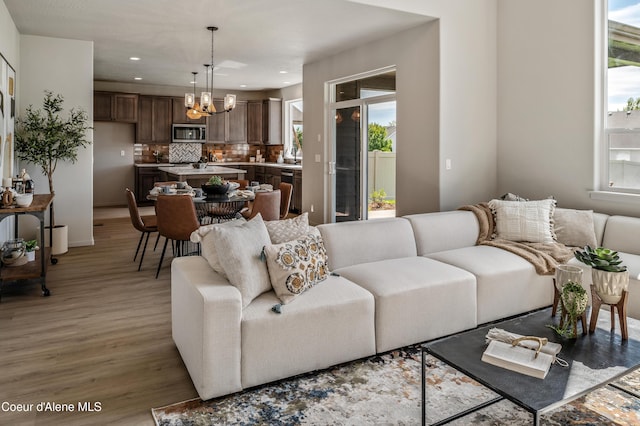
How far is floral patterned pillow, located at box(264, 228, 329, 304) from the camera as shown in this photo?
264 cm

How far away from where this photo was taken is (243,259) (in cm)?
261

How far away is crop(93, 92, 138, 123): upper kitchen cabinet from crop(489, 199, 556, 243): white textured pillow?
8.55m

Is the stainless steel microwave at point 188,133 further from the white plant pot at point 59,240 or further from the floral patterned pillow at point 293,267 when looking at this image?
the floral patterned pillow at point 293,267

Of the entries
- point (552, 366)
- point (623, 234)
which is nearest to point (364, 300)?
point (552, 366)

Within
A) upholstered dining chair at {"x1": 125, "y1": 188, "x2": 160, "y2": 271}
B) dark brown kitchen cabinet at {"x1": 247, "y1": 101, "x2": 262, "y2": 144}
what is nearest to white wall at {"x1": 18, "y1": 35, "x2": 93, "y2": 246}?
upholstered dining chair at {"x1": 125, "y1": 188, "x2": 160, "y2": 271}

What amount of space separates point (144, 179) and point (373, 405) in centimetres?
910

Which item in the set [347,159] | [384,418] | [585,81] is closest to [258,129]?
[347,159]

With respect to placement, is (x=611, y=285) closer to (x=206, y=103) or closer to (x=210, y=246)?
(x=210, y=246)

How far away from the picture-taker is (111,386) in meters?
2.50

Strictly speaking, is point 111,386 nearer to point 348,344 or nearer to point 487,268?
point 348,344

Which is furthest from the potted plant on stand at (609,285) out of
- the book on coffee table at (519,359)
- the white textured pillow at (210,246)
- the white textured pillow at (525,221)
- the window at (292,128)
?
the window at (292,128)

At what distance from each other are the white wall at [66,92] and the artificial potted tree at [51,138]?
10 cm

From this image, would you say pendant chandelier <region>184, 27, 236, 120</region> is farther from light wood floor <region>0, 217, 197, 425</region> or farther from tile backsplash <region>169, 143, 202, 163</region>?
tile backsplash <region>169, 143, 202, 163</region>

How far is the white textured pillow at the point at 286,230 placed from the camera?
119 inches
